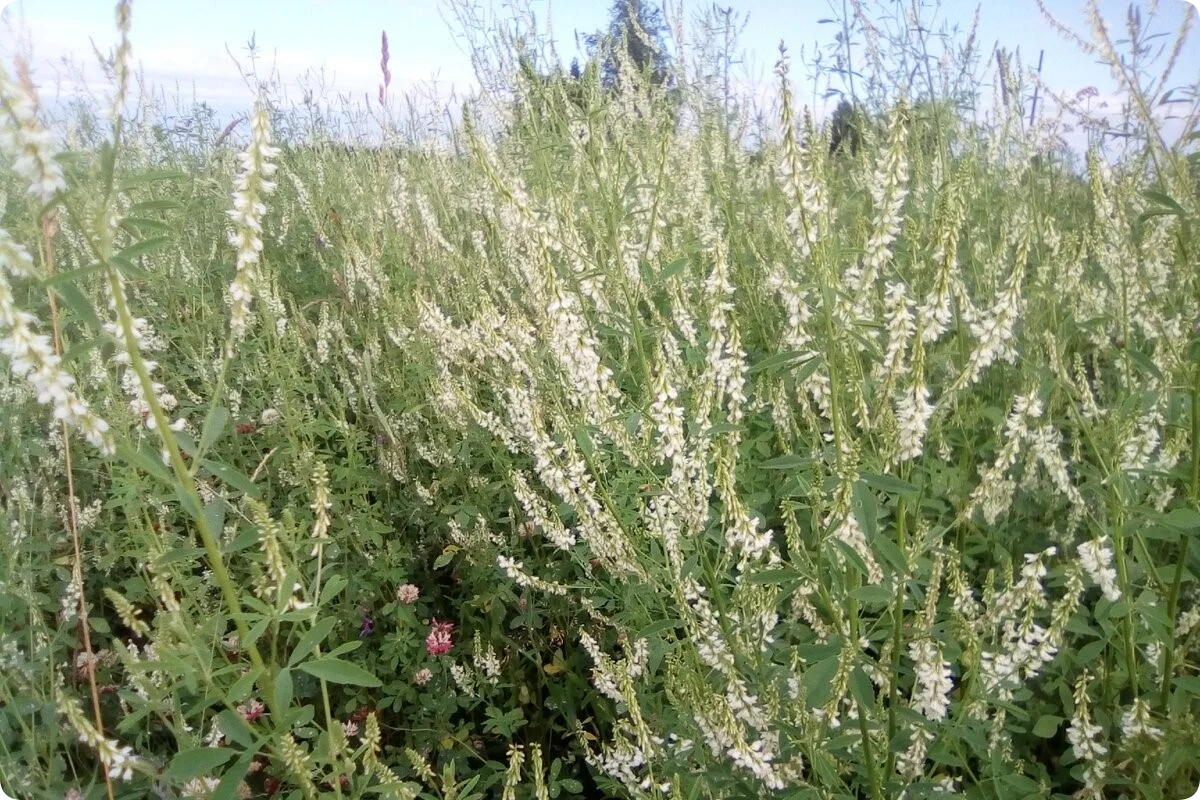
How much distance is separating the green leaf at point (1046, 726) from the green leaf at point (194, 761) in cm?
188

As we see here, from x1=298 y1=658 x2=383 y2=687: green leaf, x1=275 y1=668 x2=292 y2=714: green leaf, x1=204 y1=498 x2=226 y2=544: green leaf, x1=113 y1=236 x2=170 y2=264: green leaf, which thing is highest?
x1=113 y1=236 x2=170 y2=264: green leaf

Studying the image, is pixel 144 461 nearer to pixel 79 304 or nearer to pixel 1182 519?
pixel 79 304

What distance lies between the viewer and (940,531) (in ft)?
4.85

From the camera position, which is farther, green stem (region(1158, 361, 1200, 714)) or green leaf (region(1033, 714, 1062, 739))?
green leaf (region(1033, 714, 1062, 739))

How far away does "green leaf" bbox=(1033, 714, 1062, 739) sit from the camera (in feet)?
6.37

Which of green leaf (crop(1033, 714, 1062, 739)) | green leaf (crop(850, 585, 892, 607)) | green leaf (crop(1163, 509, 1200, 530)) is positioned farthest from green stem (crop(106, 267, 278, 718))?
green leaf (crop(1033, 714, 1062, 739))

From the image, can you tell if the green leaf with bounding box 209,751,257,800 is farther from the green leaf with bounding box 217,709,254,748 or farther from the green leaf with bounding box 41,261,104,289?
the green leaf with bounding box 41,261,104,289

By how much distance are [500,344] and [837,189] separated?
109 inches

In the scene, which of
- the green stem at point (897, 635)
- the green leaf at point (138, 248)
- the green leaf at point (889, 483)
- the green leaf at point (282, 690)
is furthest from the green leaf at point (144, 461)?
the green stem at point (897, 635)

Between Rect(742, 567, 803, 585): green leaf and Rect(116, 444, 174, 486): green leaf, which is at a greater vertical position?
Rect(116, 444, 174, 486): green leaf

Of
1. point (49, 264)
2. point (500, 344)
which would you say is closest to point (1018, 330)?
point (500, 344)

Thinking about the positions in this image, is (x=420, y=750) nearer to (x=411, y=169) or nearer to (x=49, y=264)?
(x=49, y=264)

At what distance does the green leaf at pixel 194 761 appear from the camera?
1.18 m

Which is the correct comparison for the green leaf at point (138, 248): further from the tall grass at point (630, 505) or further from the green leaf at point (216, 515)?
the green leaf at point (216, 515)
